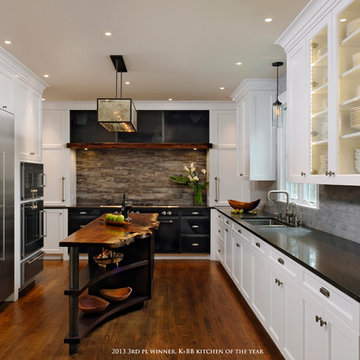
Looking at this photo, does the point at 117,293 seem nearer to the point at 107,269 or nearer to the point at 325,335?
the point at 107,269

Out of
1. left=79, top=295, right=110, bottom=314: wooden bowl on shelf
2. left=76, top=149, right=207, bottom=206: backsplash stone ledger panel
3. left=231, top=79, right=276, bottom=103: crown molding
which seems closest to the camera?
left=79, top=295, right=110, bottom=314: wooden bowl on shelf

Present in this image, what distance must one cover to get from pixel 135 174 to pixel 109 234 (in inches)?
132

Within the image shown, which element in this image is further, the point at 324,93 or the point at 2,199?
the point at 2,199

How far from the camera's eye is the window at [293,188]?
3.62m

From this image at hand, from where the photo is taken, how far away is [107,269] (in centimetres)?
334

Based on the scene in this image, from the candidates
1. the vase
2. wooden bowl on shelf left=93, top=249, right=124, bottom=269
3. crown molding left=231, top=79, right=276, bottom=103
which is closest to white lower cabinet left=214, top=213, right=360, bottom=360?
wooden bowl on shelf left=93, top=249, right=124, bottom=269

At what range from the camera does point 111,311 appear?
3260 millimetres

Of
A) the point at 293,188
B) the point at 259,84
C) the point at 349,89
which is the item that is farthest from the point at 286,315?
the point at 259,84

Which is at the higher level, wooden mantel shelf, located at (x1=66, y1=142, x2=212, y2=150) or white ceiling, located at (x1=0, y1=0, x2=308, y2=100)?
white ceiling, located at (x1=0, y1=0, x2=308, y2=100)

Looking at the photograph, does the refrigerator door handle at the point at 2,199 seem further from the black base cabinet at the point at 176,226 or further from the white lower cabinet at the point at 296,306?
the white lower cabinet at the point at 296,306

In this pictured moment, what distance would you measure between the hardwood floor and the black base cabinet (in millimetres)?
1362

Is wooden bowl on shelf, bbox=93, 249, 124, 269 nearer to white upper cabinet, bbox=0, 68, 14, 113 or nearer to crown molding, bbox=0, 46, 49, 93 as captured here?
white upper cabinet, bbox=0, 68, 14, 113

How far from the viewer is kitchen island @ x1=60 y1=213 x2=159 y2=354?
2738 millimetres

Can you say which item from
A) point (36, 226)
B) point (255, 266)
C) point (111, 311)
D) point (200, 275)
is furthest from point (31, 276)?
point (255, 266)
